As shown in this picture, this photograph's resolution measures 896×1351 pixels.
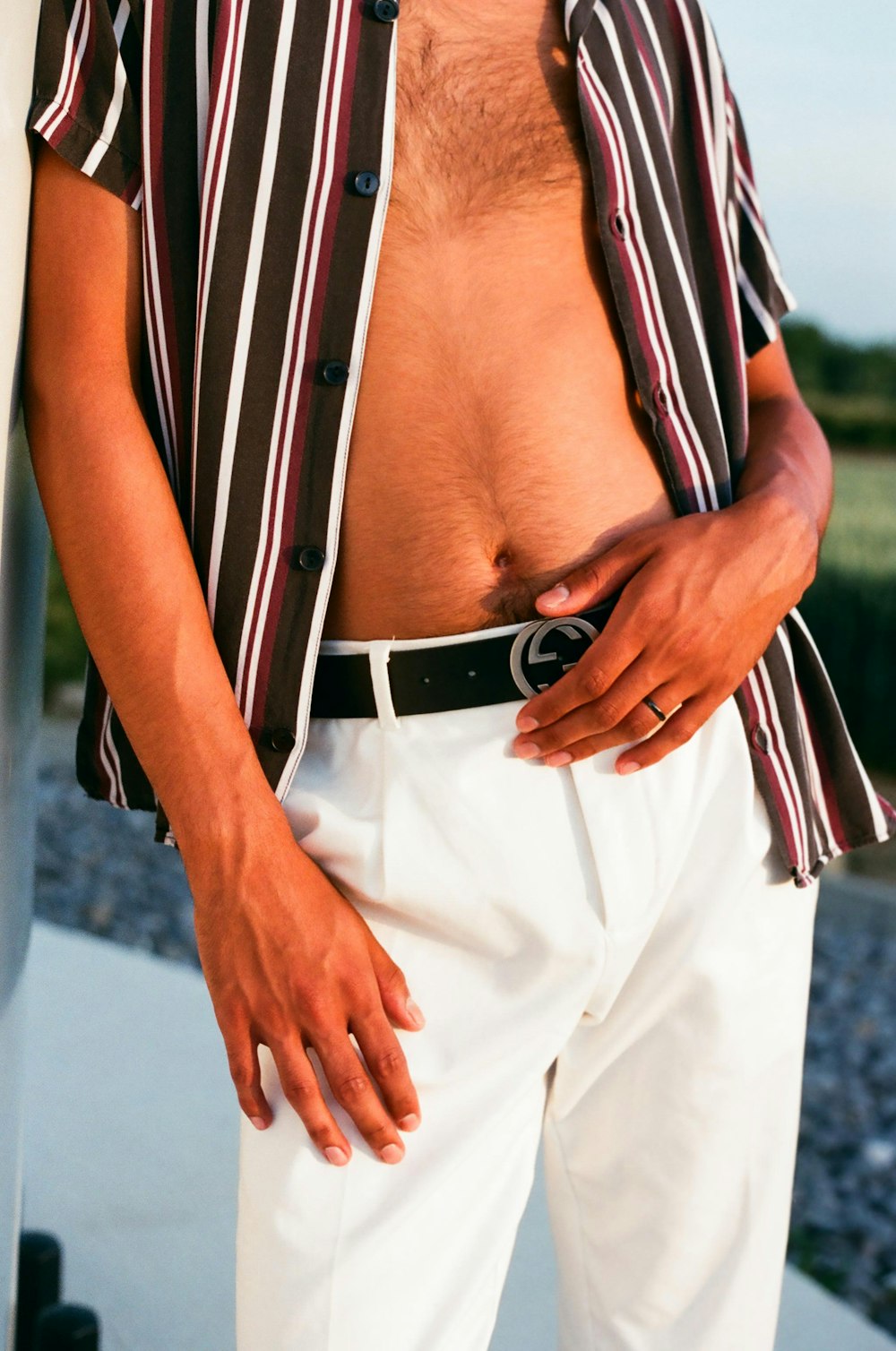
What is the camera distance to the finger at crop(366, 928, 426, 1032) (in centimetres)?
107

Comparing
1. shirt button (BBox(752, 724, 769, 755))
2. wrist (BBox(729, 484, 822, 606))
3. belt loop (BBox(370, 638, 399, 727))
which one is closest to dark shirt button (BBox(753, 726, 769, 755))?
shirt button (BBox(752, 724, 769, 755))

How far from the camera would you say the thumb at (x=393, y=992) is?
107cm

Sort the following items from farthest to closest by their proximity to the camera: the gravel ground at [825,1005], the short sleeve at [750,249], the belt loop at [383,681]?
the gravel ground at [825,1005] < the short sleeve at [750,249] < the belt loop at [383,681]

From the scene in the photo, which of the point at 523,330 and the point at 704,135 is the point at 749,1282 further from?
the point at 704,135

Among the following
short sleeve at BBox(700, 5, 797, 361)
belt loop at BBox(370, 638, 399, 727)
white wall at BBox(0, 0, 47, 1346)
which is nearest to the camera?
white wall at BBox(0, 0, 47, 1346)

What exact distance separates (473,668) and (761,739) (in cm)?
31

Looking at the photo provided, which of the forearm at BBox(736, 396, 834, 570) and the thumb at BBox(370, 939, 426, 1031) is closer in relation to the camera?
the thumb at BBox(370, 939, 426, 1031)

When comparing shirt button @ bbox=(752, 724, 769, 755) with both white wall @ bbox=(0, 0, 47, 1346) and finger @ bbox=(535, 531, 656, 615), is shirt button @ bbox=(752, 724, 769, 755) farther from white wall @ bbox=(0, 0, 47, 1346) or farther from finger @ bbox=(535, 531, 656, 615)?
white wall @ bbox=(0, 0, 47, 1346)

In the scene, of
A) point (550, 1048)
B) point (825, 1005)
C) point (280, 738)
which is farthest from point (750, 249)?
point (825, 1005)

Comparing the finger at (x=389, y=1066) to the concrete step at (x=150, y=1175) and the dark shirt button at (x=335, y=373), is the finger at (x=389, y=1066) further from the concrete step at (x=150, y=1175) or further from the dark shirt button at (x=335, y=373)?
the concrete step at (x=150, y=1175)

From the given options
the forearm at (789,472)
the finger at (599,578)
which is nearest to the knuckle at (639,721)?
the finger at (599,578)

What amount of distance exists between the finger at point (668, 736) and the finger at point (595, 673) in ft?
0.20

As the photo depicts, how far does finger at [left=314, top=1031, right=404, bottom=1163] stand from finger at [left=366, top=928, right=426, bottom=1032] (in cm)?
5

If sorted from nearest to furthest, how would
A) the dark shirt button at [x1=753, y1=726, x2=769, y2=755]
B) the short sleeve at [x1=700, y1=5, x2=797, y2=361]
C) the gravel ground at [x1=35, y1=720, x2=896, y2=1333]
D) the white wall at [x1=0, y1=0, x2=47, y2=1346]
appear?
the white wall at [x1=0, y1=0, x2=47, y2=1346] < the dark shirt button at [x1=753, y1=726, x2=769, y2=755] < the short sleeve at [x1=700, y1=5, x2=797, y2=361] < the gravel ground at [x1=35, y1=720, x2=896, y2=1333]
